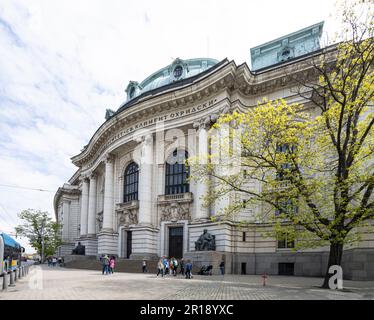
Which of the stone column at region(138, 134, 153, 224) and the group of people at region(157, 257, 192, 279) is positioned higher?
the stone column at region(138, 134, 153, 224)

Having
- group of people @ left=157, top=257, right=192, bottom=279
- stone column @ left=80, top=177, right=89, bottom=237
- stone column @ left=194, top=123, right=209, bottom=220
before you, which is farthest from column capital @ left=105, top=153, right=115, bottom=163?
group of people @ left=157, top=257, right=192, bottom=279

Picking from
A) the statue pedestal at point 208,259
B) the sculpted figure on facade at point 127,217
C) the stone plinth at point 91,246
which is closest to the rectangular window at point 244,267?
the statue pedestal at point 208,259

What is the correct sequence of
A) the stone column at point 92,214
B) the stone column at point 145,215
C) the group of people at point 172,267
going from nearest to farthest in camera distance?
the group of people at point 172,267
the stone column at point 145,215
the stone column at point 92,214

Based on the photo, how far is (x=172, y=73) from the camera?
39250mm

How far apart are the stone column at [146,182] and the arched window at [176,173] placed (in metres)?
1.85

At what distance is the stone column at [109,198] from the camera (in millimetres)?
40062

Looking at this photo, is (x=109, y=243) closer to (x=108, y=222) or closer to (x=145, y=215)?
(x=108, y=222)

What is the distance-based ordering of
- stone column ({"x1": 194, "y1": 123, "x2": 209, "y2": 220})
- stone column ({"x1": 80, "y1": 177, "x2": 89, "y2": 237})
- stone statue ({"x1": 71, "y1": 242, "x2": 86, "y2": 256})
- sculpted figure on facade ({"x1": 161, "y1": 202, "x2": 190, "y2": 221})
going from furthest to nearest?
stone column ({"x1": 80, "y1": 177, "x2": 89, "y2": 237})
stone statue ({"x1": 71, "y1": 242, "x2": 86, "y2": 256})
sculpted figure on facade ({"x1": 161, "y1": 202, "x2": 190, "y2": 221})
stone column ({"x1": 194, "y1": 123, "x2": 209, "y2": 220})

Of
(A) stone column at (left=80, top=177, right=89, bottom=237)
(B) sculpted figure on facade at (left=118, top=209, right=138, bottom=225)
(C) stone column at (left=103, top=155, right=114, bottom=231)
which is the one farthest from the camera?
(A) stone column at (left=80, top=177, right=89, bottom=237)

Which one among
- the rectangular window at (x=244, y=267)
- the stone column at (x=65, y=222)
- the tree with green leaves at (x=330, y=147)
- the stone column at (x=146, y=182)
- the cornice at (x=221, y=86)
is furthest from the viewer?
the stone column at (x=65, y=222)

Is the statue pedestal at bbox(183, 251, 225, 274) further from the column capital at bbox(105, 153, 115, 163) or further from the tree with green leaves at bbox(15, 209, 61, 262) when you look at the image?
the tree with green leaves at bbox(15, 209, 61, 262)

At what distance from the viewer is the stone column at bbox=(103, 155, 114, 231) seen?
4006cm

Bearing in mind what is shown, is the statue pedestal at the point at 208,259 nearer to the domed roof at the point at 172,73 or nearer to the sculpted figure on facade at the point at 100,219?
the domed roof at the point at 172,73

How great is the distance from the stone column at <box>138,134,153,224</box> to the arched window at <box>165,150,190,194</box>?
185 cm
